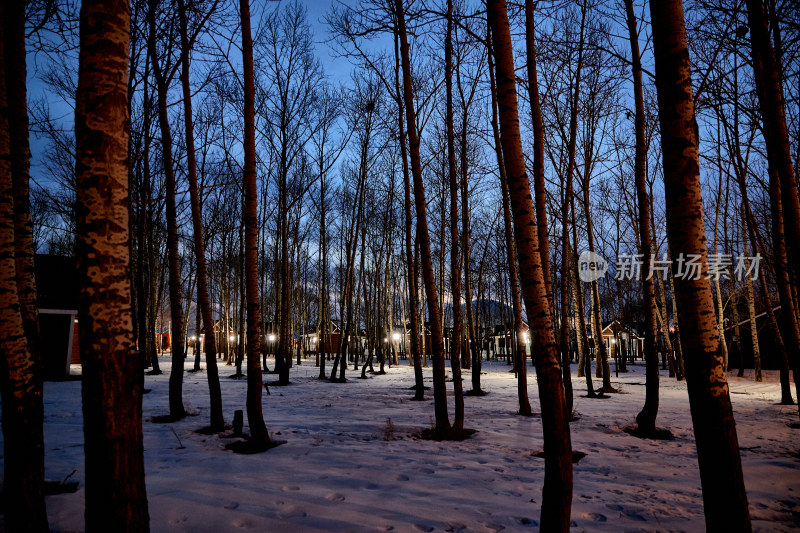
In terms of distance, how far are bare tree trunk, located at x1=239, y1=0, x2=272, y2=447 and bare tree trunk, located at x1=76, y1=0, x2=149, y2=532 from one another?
3910mm

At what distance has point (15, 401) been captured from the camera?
9.76ft

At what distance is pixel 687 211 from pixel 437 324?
4.99 metres

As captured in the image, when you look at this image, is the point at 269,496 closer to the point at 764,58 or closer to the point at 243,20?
the point at 243,20

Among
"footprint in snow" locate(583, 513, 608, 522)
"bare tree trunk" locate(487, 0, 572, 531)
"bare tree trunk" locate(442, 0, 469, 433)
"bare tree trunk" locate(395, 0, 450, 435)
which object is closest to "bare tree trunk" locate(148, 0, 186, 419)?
"bare tree trunk" locate(395, 0, 450, 435)

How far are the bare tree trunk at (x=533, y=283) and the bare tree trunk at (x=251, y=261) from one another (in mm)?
3980

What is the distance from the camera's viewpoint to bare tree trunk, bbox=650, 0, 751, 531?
99.3 inches

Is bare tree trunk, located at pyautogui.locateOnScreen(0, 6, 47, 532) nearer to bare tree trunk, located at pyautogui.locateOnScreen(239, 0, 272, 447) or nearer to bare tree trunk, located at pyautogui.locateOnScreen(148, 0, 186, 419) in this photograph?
bare tree trunk, located at pyautogui.locateOnScreen(239, 0, 272, 447)

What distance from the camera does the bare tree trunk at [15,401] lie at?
2.85m

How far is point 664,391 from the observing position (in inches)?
585

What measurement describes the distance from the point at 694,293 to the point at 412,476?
11.5 ft

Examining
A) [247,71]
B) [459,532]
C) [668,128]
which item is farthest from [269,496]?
[247,71]

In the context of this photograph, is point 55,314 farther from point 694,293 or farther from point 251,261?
point 694,293

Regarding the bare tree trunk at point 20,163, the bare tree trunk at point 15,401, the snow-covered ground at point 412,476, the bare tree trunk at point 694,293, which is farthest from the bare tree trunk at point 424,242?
the bare tree trunk at point 15,401

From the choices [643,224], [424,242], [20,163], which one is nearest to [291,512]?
[20,163]
